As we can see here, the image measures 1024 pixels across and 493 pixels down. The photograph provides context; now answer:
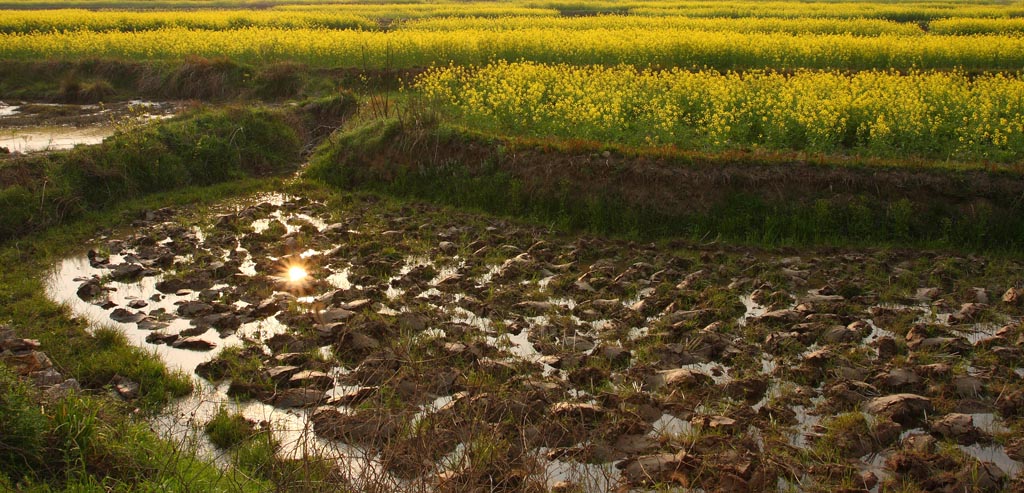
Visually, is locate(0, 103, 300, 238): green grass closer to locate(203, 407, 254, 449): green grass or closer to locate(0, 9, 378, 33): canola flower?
locate(203, 407, 254, 449): green grass

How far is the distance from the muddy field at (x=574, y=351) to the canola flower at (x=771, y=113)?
8.25 ft

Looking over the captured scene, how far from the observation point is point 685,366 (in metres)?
6.61

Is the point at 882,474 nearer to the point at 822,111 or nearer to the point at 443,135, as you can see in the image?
the point at 822,111

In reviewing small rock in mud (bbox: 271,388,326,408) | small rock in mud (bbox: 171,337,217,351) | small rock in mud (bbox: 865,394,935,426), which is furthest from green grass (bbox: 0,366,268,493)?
small rock in mud (bbox: 865,394,935,426)

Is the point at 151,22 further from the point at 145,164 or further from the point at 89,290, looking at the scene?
the point at 89,290

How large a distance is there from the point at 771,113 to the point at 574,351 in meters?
6.90

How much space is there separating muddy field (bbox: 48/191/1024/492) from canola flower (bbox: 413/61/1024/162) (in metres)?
2.51

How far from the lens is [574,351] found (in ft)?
22.4

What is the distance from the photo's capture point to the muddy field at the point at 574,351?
5137mm

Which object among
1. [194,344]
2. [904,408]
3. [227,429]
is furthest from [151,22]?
[904,408]

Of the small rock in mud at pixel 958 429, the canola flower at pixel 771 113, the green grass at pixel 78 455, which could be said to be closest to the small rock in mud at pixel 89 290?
the green grass at pixel 78 455

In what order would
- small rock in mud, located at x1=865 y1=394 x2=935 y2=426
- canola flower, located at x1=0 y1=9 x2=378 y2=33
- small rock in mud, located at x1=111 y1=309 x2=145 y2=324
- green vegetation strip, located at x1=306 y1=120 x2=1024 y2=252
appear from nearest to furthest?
small rock in mud, located at x1=865 y1=394 x2=935 y2=426 < small rock in mud, located at x1=111 y1=309 x2=145 y2=324 < green vegetation strip, located at x1=306 y1=120 x2=1024 y2=252 < canola flower, located at x1=0 y1=9 x2=378 y2=33

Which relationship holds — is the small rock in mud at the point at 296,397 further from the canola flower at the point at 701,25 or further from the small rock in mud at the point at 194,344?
the canola flower at the point at 701,25

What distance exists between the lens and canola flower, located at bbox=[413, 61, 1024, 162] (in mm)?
11172
